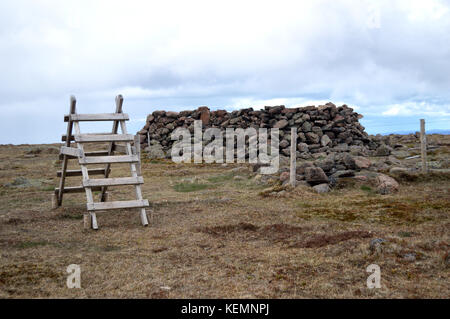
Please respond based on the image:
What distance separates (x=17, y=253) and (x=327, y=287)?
5.48m

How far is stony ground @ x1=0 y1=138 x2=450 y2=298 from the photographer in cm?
564

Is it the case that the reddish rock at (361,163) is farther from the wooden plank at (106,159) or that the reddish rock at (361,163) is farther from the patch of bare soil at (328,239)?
the wooden plank at (106,159)

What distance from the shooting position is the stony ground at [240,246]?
5637 millimetres

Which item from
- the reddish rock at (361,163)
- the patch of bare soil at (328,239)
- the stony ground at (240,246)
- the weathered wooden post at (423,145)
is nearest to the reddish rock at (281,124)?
the reddish rock at (361,163)

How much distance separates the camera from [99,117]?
10.7m

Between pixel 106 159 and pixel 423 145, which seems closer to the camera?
pixel 106 159

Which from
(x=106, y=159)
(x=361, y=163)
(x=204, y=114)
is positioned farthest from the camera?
(x=204, y=114)

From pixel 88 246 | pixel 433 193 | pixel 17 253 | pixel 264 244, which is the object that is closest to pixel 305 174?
pixel 433 193

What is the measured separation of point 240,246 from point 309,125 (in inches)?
866

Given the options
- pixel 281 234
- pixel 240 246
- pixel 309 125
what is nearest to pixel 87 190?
pixel 240 246

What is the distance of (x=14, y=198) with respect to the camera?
47.8 ft

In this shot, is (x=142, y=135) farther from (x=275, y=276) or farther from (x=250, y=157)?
(x=275, y=276)

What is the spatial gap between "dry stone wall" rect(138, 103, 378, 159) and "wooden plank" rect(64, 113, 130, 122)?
17.4 meters

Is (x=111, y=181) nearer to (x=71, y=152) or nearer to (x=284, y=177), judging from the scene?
(x=71, y=152)
